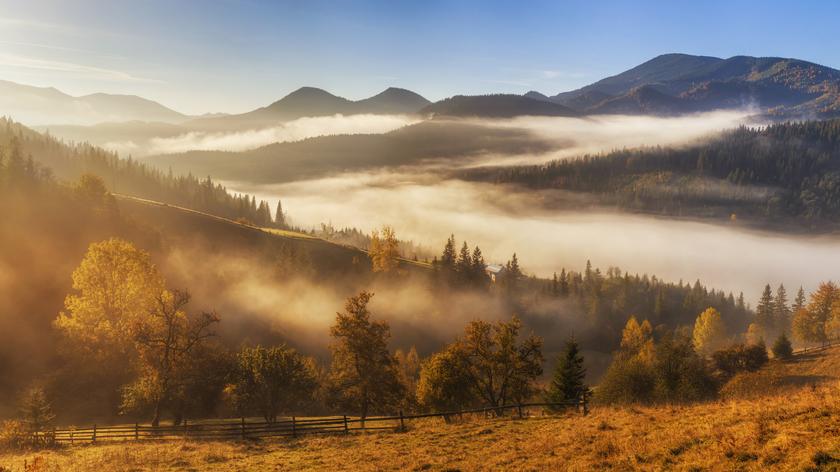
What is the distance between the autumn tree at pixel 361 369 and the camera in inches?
1996

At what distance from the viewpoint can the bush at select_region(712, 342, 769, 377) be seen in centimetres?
8681

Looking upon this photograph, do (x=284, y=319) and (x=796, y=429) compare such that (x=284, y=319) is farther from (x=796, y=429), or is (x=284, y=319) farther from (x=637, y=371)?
(x=796, y=429)

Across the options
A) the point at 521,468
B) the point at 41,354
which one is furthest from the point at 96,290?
the point at 521,468

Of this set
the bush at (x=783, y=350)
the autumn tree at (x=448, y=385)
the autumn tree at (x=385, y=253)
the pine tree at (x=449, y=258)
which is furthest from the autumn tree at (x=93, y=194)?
the bush at (x=783, y=350)

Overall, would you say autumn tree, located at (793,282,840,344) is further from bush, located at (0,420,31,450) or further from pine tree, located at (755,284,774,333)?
bush, located at (0,420,31,450)

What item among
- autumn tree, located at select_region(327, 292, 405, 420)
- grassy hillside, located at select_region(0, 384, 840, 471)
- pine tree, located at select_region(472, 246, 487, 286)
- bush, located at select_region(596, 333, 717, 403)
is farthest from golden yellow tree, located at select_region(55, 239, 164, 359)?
pine tree, located at select_region(472, 246, 487, 286)

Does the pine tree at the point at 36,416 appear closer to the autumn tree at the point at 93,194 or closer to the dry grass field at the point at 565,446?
the dry grass field at the point at 565,446

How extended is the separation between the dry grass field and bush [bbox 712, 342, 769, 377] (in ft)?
225

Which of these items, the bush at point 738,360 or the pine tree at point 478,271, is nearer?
the bush at point 738,360

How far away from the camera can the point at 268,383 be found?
48.5 m

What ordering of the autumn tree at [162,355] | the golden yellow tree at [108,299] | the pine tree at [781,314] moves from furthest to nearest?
the pine tree at [781,314]
the golden yellow tree at [108,299]
the autumn tree at [162,355]

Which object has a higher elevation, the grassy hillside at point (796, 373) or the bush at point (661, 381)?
the bush at point (661, 381)

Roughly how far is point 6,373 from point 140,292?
19.8 metres

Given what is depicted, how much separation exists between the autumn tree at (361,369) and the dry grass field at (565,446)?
13445mm
